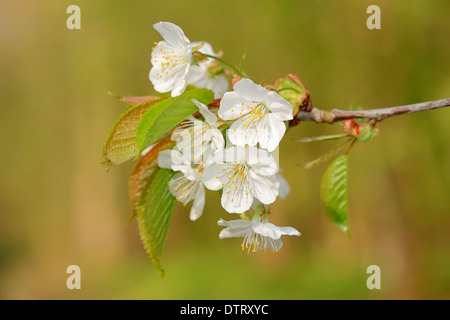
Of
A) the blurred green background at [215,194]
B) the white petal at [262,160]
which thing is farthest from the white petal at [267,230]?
the blurred green background at [215,194]

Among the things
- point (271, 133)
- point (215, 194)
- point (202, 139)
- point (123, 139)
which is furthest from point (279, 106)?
point (215, 194)

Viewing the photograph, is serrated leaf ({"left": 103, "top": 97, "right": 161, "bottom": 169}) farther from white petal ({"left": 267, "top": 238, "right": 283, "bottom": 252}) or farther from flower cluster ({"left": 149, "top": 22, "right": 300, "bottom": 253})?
white petal ({"left": 267, "top": 238, "right": 283, "bottom": 252})

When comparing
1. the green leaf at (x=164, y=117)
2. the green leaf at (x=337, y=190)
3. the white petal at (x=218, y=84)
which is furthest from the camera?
the white petal at (x=218, y=84)

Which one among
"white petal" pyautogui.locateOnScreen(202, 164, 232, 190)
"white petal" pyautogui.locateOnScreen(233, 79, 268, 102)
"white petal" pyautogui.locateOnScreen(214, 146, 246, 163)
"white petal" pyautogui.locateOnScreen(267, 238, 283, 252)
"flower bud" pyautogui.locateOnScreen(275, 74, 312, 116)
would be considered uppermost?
"flower bud" pyautogui.locateOnScreen(275, 74, 312, 116)

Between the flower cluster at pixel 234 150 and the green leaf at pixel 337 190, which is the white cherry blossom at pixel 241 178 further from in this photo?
the green leaf at pixel 337 190

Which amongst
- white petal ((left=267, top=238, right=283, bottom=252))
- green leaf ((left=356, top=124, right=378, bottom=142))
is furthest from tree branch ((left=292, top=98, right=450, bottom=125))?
white petal ((left=267, top=238, right=283, bottom=252))

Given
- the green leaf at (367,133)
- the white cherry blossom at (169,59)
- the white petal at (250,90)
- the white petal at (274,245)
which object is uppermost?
the white cherry blossom at (169,59)

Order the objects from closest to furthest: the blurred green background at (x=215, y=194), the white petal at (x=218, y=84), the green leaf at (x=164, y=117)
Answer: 1. the green leaf at (x=164, y=117)
2. the white petal at (x=218, y=84)
3. the blurred green background at (x=215, y=194)

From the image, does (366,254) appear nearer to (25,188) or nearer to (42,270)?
(42,270)

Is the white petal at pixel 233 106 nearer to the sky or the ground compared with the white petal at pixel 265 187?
nearer to the sky

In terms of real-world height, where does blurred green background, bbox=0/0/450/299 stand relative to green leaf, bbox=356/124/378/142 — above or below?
above
